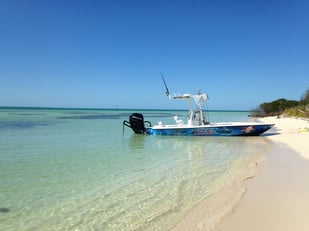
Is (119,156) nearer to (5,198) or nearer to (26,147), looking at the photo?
(26,147)

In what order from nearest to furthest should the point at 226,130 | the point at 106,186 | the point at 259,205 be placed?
1. the point at 259,205
2. the point at 106,186
3. the point at 226,130

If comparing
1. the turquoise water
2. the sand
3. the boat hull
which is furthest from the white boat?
the sand

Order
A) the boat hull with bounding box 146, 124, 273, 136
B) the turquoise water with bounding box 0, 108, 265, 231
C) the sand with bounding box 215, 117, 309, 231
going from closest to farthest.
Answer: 1. the sand with bounding box 215, 117, 309, 231
2. the turquoise water with bounding box 0, 108, 265, 231
3. the boat hull with bounding box 146, 124, 273, 136

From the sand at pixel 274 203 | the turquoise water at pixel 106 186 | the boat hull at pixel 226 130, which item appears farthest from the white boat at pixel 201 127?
the sand at pixel 274 203

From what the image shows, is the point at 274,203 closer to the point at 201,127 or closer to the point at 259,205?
the point at 259,205

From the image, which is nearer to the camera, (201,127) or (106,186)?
(106,186)

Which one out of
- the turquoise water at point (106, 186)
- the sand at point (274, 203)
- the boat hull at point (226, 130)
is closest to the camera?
the sand at point (274, 203)

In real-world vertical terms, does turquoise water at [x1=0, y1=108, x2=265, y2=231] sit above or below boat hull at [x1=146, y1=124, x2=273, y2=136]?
below

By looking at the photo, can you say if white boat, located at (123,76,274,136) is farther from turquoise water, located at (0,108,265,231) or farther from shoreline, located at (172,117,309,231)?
shoreline, located at (172,117,309,231)

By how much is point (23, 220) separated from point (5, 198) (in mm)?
1498

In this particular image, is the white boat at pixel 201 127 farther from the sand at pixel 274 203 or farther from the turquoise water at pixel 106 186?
the sand at pixel 274 203

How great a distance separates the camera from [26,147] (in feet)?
44.7

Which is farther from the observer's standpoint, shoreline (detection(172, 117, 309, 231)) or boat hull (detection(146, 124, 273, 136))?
boat hull (detection(146, 124, 273, 136))

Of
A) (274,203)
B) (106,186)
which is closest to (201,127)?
(106,186)
